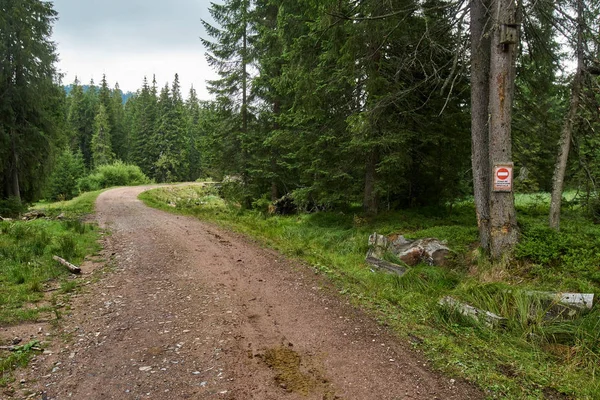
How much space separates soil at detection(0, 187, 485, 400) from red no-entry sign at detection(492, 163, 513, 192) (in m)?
3.39

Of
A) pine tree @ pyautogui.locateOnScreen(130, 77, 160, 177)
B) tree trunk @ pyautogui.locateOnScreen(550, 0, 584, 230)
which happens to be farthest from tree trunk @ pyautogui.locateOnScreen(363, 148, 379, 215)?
pine tree @ pyautogui.locateOnScreen(130, 77, 160, 177)

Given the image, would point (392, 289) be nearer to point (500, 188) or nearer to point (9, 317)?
point (500, 188)

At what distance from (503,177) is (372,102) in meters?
3.51

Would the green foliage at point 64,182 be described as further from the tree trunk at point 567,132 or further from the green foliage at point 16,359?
the tree trunk at point 567,132

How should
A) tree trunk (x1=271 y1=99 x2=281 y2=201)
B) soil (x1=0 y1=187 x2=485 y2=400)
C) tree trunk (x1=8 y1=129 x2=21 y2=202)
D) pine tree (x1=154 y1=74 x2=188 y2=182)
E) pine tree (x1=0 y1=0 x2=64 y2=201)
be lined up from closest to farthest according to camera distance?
soil (x1=0 y1=187 x2=485 y2=400)
tree trunk (x1=271 y1=99 x2=281 y2=201)
pine tree (x1=0 y1=0 x2=64 y2=201)
tree trunk (x1=8 y1=129 x2=21 y2=202)
pine tree (x1=154 y1=74 x2=188 y2=182)

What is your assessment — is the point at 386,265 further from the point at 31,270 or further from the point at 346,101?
the point at 31,270

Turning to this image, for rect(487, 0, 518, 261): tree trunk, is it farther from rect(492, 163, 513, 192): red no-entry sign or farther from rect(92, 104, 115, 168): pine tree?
rect(92, 104, 115, 168): pine tree

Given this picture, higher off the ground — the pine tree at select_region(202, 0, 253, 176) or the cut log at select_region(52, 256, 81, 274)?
the pine tree at select_region(202, 0, 253, 176)

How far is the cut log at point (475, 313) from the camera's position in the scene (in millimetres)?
4570

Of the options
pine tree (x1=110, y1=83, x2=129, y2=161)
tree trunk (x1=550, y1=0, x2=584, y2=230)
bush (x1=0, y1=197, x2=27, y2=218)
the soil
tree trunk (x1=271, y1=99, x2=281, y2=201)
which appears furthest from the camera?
pine tree (x1=110, y1=83, x2=129, y2=161)

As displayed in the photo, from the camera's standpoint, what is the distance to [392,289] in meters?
6.05

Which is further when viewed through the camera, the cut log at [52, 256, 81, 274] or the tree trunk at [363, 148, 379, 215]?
the tree trunk at [363, 148, 379, 215]

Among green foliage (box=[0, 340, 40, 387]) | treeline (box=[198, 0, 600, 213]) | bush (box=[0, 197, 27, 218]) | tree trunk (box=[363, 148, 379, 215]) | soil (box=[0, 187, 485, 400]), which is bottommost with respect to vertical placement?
soil (box=[0, 187, 485, 400])

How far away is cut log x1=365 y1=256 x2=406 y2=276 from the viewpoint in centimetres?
668
